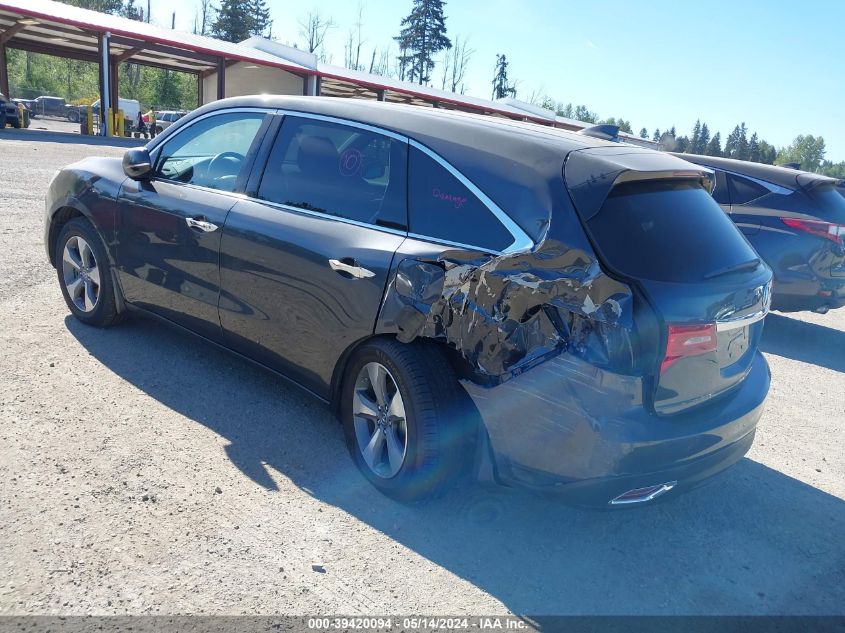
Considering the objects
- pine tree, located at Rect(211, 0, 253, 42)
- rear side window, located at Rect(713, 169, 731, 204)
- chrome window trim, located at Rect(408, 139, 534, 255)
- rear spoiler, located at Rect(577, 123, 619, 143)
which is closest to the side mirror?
chrome window trim, located at Rect(408, 139, 534, 255)

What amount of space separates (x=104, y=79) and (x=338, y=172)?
2968 cm

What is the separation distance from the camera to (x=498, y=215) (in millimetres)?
2797

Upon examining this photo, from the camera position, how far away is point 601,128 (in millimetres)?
3916

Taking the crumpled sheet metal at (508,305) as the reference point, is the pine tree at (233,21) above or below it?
A: above

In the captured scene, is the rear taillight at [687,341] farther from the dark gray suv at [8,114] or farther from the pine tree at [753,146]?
the pine tree at [753,146]

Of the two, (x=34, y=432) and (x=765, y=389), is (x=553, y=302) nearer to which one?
(x=765, y=389)

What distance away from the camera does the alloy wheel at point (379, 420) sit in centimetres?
308

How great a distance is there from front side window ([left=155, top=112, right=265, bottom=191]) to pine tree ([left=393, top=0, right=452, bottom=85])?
261 ft

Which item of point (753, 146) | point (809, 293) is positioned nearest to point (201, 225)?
point (809, 293)

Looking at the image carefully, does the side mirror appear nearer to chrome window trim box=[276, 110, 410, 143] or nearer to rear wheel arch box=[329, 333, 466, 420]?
chrome window trim box=[276, 110, 410, 143]

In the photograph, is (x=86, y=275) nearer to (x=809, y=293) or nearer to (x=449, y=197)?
(x=449, y=197)

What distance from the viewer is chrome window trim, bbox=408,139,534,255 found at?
2693 mm

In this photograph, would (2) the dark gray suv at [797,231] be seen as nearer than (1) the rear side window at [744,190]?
Yes

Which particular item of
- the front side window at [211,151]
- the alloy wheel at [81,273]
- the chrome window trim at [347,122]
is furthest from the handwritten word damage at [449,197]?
the alloy wheel at [81,273]
